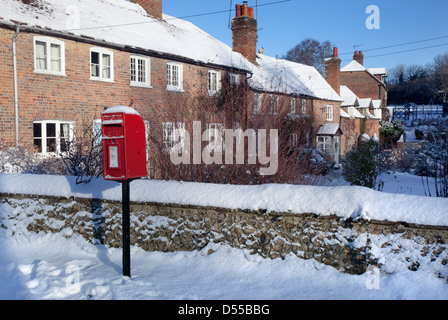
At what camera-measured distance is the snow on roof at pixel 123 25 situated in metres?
13.2

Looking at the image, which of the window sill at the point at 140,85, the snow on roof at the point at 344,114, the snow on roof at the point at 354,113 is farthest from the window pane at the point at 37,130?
the snow on roof at the point at 354,113

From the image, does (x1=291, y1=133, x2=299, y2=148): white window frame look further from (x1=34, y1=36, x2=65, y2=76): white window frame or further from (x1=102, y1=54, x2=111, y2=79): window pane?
(x1=102, y1=54, x2=111, y2=79): window pane

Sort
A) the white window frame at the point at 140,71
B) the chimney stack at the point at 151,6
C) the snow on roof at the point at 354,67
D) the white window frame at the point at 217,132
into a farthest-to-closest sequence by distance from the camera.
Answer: the snow on roof at the point at 354,67, the chimney stack at the point at 151,6, the white window frame at the point at 140,71, the white window frame at the point at 217,132

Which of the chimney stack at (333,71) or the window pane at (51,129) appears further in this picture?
the chimney stack at (333,71)

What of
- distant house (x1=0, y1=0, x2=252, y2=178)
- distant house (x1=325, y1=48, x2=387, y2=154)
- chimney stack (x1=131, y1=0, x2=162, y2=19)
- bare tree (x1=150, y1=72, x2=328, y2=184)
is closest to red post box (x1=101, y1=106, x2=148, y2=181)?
bare tree (x1=150, y1=72, x2=328, y2=184)

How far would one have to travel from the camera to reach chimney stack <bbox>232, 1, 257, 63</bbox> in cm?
2414

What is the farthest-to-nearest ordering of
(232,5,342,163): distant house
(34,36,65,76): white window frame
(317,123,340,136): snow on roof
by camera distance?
(317,123,340,136): snow on roof
(232,5,342,163): distant house
(34,36,65,76): white window frame

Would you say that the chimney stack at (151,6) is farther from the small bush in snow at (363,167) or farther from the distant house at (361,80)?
the distant house at (361,80)

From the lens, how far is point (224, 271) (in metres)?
4.74

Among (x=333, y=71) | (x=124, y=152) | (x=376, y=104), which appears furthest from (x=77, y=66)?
(x=376, y=104)

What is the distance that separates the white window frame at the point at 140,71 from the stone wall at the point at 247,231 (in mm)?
10783

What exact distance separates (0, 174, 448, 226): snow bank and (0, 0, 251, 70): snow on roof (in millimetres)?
6265

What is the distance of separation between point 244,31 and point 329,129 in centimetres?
1150

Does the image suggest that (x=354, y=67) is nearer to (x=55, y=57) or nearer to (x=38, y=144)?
(x=55, y=57)
